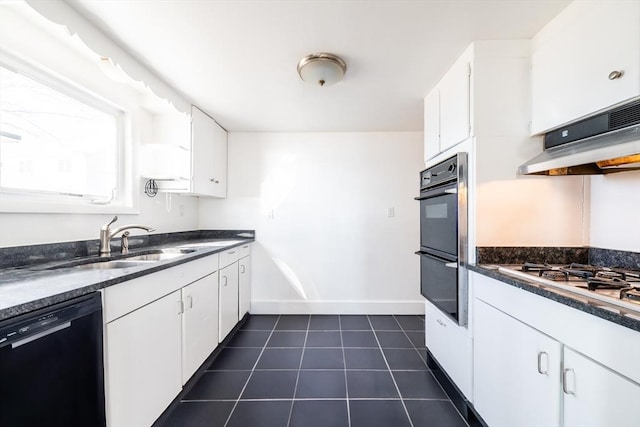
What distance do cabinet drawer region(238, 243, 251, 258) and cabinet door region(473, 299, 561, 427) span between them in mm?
2133

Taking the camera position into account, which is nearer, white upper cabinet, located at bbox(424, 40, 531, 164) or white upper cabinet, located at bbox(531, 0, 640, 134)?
white upper cabinet, located at bbox(531, 0, 640, 134)

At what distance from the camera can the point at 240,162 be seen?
10.4 ft

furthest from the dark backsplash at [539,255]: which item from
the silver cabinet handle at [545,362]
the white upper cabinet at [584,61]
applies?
the white upper cabinet at [584,61]

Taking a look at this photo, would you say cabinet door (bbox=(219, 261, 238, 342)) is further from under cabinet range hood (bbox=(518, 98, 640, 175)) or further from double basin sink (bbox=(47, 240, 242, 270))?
under cabinet range hood (bbox=(518, 98, 640, 175))

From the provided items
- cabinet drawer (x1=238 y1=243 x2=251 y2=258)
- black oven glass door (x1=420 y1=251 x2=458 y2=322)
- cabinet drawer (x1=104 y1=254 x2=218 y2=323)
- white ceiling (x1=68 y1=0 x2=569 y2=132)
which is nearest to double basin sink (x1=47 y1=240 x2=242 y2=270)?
cabinet drawer (x1=104 y1=254 x2=218 y2=323)

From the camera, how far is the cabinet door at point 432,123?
6.40 ft

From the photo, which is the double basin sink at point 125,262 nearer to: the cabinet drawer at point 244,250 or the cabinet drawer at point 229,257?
the cabinet drawer at point 229,257

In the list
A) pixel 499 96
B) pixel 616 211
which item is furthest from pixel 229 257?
pixel 616 211

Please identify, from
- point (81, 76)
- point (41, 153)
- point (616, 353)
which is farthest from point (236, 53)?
point (616, 353)

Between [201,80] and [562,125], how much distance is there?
225cm

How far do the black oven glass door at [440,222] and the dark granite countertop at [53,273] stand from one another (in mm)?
1633

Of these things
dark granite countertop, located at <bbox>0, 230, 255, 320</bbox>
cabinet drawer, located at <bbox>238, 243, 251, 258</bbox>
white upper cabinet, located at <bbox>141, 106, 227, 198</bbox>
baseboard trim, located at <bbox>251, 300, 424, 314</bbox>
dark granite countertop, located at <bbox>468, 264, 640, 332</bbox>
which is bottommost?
baseboard trim, located at <bbox>251, 300, 424, 314</bbox>

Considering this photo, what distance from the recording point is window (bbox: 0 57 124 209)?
1354 mm

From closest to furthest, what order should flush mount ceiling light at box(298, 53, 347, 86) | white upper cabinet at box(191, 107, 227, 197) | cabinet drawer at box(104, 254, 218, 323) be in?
1. cabinet drawer at box(104, 254, 218, 323)
2. flush mount ceiling light at box(298, 53, 347, 86)
3. white upper cabinet at box(191, 107, 227, 197)
